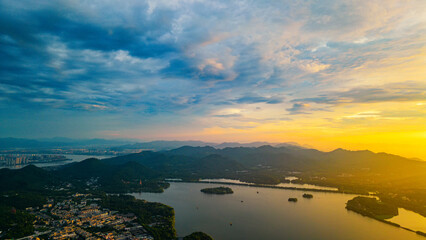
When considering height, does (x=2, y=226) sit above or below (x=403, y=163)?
below

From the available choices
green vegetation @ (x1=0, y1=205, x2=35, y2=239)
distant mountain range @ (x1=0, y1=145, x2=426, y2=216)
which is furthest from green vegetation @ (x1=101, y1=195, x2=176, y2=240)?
distant mountain range @ (x1=0, y1=145, x2=426, y2=216)

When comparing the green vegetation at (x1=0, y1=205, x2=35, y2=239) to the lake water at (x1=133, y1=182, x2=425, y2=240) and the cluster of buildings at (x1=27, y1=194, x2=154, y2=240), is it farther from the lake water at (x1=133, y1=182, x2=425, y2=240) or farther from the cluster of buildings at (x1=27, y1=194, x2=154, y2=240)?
the lake water at (x1=133, y1=182, x2=425, y2=240)

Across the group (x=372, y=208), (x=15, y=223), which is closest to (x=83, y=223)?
(x=15, y=223)

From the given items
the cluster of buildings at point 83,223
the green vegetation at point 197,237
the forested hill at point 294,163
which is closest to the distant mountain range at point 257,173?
the forested hill at point 294,163

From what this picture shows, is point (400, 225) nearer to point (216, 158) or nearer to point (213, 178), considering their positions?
point (213, 178)

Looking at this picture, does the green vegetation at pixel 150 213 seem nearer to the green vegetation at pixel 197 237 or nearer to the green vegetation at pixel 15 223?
the green vegetation at pixel 197 237

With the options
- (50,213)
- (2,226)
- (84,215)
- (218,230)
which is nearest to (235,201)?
(218,230)
